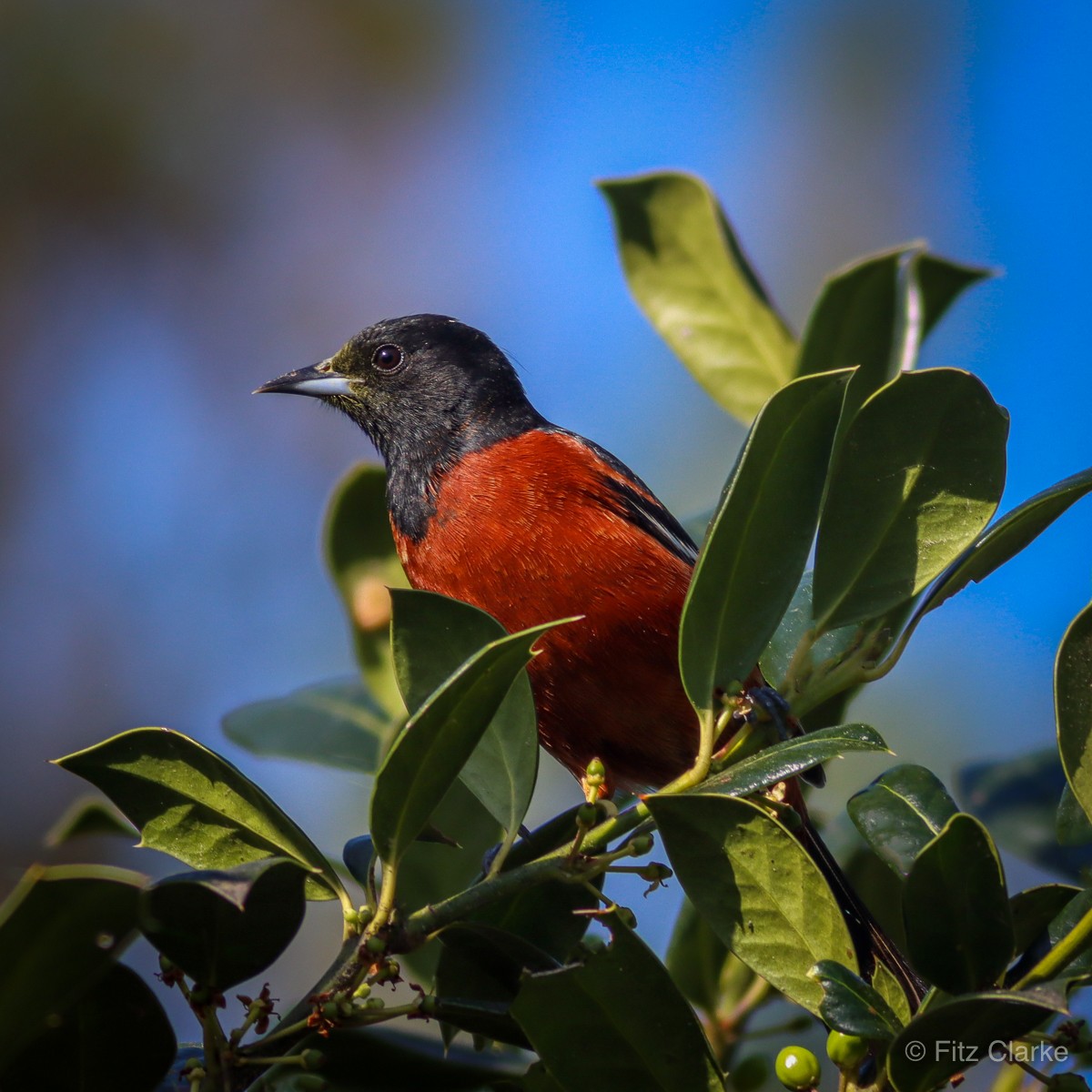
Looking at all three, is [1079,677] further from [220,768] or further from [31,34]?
[31,34]

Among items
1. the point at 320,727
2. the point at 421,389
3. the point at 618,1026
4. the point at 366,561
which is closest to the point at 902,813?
the point at 618,1026

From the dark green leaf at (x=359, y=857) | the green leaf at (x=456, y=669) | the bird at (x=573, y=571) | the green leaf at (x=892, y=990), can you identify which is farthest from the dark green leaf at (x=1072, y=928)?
the dark green leaf at (x=359, y=857)

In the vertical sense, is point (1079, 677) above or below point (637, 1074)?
above

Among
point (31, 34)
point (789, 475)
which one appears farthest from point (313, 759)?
point (31, 34)

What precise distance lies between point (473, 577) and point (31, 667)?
5.15m

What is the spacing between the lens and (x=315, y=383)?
4.64 meters

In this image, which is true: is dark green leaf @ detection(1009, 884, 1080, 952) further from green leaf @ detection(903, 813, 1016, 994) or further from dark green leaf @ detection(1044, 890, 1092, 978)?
green leaf @ detection(903, 813, 1016, 994)

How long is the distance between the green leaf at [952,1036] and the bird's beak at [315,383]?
3.43 metres

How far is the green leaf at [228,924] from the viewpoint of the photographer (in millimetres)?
1613

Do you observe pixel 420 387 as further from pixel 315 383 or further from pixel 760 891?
pixel 760 891

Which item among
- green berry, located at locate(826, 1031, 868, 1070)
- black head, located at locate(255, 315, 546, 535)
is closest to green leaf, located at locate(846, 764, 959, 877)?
green berry, located at locate(826, 1031, 868, 1070)

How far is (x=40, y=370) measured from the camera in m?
8.38

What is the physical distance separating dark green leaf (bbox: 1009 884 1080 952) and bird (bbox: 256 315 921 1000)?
2.67 ft

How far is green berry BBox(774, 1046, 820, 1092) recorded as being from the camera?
6.39 feet
